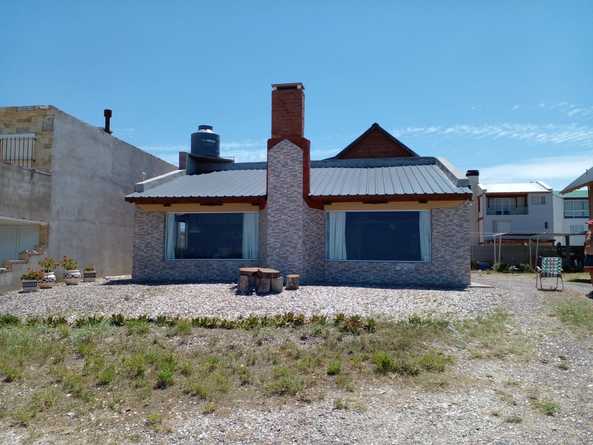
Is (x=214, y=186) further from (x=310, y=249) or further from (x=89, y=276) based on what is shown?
(x=89, y=276)

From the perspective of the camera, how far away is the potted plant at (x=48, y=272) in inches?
640

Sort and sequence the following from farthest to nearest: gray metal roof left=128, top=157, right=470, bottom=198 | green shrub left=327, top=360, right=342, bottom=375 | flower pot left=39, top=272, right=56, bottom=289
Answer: gray metal roof left=128, top=157, right=470, bottom=198
flower pot left=39, top=272, right=56, bottom=289
green shrub left=327, top=360, right=342, bottom=375

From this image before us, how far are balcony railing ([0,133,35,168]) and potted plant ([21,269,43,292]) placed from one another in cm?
499

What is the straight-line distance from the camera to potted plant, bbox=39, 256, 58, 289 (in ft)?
53.3

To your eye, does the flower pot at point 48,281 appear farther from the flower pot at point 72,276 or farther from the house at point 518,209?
the house at point 518,209

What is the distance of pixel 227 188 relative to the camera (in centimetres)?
1869

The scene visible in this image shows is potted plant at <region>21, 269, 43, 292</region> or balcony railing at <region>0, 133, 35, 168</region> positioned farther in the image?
balcony railing at <region>0, 133, 35, 168</region>

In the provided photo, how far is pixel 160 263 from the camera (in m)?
18.0

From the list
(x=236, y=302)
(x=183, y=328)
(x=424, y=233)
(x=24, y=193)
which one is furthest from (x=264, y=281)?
(x=24, y=193)

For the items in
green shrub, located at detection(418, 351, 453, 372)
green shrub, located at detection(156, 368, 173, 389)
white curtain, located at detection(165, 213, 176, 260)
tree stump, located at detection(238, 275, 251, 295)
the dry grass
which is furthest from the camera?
white curtain, located at detection(165, 213, 176, 260)

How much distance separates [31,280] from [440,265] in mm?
12956

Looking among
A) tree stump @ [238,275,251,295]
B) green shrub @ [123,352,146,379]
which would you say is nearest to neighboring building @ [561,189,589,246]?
tree stump @ [238,275,251,295]

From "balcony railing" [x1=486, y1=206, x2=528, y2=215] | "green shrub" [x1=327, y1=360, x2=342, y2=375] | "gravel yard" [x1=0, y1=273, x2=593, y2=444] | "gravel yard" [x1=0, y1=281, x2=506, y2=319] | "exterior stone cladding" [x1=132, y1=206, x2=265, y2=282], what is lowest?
"gravel yard" [x1=0, y1=273, x2=593, y2=444]

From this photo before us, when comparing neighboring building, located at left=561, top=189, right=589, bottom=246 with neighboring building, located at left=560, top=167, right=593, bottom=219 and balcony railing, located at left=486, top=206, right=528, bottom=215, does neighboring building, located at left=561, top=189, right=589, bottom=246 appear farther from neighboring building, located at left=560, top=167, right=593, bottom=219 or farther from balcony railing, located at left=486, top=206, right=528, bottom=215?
neighboring building, located at left=560, top=167, right=593, bottom=219
